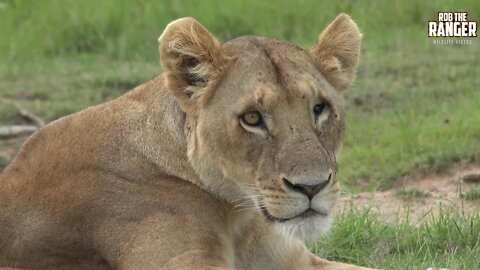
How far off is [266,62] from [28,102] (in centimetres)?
463

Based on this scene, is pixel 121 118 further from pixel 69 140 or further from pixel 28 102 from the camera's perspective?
pixel 28 102

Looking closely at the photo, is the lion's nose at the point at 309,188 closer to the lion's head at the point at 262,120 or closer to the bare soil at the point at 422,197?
the lion's head at the point at 262,120

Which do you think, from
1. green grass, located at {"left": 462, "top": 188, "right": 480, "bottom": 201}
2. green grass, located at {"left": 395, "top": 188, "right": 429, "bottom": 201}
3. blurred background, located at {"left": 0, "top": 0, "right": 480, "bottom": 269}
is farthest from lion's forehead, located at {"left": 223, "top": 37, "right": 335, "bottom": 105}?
green grass, located at {"left": 395, "top": 188, "right": 429, "bottom": 201}

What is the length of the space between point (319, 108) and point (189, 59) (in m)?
0.49

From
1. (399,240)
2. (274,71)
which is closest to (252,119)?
(274,71)

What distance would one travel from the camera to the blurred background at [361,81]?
5.63 metres

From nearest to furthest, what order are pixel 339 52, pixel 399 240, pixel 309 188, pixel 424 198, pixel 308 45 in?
pixel 309 188 < pixel 339 52 < pixel 399 240 < pixel 424 198 < pixel 308 45

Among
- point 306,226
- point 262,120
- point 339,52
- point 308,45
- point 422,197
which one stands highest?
point 339,52

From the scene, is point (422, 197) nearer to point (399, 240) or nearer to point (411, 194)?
point (411, 194)

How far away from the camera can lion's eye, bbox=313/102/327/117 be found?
4.34 m

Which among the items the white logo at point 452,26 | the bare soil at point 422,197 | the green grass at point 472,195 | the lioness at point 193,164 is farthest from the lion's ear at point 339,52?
the white logo at point 452,26

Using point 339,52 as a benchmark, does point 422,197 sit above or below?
below

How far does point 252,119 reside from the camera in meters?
4.30

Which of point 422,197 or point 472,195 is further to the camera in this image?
point 422,197
